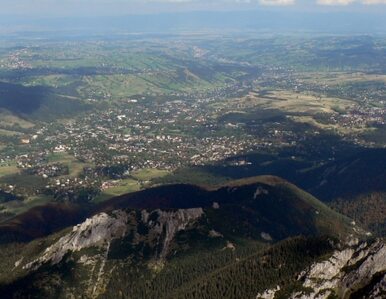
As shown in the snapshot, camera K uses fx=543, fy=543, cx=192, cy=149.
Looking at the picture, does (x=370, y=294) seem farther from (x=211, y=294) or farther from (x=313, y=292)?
(x=211, y=294)

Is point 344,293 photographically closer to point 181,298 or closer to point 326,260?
point 326,260

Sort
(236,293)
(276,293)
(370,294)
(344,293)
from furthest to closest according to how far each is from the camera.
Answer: (236,293), (276,293), (344,293), (370,294)

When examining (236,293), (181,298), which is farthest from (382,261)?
(181,298)

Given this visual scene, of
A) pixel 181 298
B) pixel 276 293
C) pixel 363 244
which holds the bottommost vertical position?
pixel 181 298

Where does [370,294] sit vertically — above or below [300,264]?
above

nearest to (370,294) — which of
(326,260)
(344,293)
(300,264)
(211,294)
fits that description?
(344,293)

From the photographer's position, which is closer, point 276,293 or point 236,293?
point 276,293

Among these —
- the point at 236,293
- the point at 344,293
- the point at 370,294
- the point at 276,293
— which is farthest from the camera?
the point at 236,293
